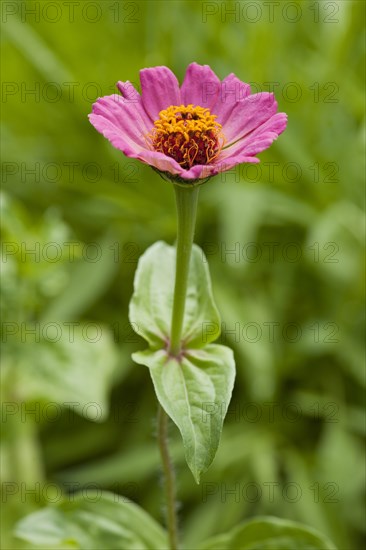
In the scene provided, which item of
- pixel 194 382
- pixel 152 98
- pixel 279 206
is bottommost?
pixel 194 382

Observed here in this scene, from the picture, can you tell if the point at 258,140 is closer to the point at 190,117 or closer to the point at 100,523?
the point at 190,117

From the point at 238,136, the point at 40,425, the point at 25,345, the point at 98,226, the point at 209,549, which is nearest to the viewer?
the point at 238,136

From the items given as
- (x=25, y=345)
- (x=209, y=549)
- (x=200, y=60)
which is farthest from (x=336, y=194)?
(x=209, y=549)

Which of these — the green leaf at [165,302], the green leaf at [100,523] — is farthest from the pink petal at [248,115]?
the green leaf at [100,523]

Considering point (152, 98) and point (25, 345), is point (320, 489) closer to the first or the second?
point (25, 345)

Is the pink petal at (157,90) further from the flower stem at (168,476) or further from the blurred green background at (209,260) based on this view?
the blurred green background at (209,260)

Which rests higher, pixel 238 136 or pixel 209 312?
pixel 238 136

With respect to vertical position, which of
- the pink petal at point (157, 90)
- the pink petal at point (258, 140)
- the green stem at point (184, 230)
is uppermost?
the pink petal at point (157, 90)

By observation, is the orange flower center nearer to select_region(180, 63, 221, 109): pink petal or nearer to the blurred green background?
select_region(180, 63, 221, 109): pink petal
